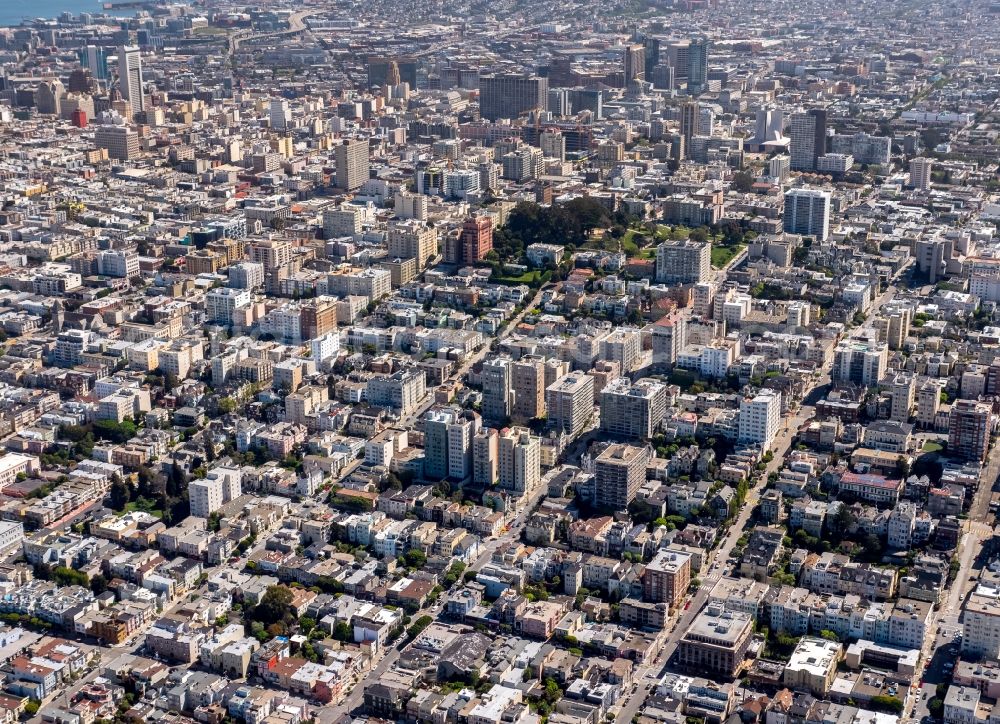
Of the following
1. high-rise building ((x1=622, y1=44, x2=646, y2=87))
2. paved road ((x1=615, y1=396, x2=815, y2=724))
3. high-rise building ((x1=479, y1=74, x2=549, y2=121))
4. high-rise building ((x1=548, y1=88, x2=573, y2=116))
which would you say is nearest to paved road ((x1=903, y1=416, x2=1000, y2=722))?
paved road ((x1=615, y1=396, x2=815, y2=724))

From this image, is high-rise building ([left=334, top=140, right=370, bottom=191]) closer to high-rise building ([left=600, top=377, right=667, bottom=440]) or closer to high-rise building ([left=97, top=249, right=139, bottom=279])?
high-rise building ([left=97, top=249, right=139, bottom=279])

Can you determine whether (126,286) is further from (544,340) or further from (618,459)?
(618,459)

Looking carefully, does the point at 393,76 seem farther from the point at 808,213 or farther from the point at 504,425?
the point at 504,425

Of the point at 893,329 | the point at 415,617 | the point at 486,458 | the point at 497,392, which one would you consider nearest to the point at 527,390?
the point at 497,392

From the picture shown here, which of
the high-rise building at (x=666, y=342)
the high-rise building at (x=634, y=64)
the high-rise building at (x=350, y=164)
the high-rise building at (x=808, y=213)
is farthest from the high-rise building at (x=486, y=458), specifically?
the high-rise building at (x=634, y=64)

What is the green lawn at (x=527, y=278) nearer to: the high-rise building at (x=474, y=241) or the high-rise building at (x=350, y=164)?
the high-rise building at (x=474, y=241)

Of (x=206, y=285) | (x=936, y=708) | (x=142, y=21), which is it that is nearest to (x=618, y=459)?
(x=936, y=708)
